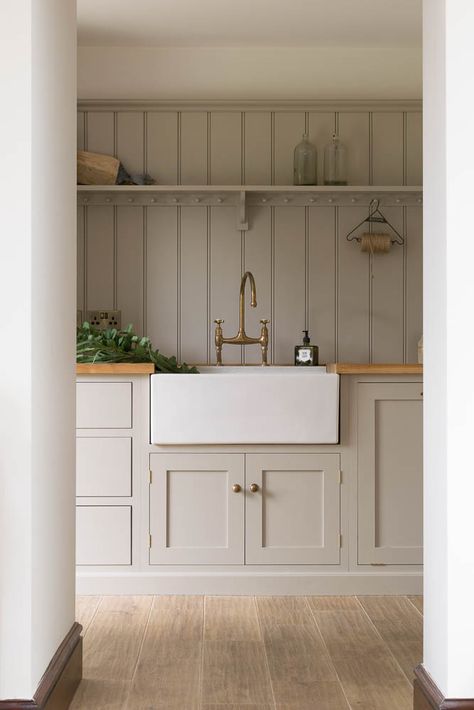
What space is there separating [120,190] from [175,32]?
0.80 metres

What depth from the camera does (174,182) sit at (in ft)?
13.6

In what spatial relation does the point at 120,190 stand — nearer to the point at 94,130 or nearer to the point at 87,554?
the point at 94,130

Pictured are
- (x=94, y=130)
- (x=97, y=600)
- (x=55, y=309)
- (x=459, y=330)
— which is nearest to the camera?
(x=459, y=330)

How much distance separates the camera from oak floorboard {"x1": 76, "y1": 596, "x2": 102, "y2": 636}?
2.92 metres

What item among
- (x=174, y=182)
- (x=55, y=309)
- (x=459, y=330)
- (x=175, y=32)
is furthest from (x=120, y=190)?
(x=459, y=330)

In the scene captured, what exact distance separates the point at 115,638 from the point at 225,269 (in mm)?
2019

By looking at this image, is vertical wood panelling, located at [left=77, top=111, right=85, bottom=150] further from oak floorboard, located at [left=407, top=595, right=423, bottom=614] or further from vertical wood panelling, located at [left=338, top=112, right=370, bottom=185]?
oak floorboard, located at [left=407, top=595, right=423, bottom=614]

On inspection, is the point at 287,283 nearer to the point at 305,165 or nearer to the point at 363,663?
the point at 305,165

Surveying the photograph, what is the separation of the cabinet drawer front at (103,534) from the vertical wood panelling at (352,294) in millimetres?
1478

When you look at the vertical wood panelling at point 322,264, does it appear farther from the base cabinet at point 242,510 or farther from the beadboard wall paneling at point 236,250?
the base cabinet at point 242,510

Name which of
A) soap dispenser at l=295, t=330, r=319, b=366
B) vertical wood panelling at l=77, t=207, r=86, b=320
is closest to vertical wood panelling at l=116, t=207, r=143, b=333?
vertical wood panelling at l=77, t=207, r=86, b=320

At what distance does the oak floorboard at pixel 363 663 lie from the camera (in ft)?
7.27

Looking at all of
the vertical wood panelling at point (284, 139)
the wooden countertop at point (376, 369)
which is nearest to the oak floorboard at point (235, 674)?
the wooden countertop at point (376, 369)

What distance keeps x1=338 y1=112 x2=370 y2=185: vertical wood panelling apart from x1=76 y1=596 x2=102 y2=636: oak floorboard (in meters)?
2.37
